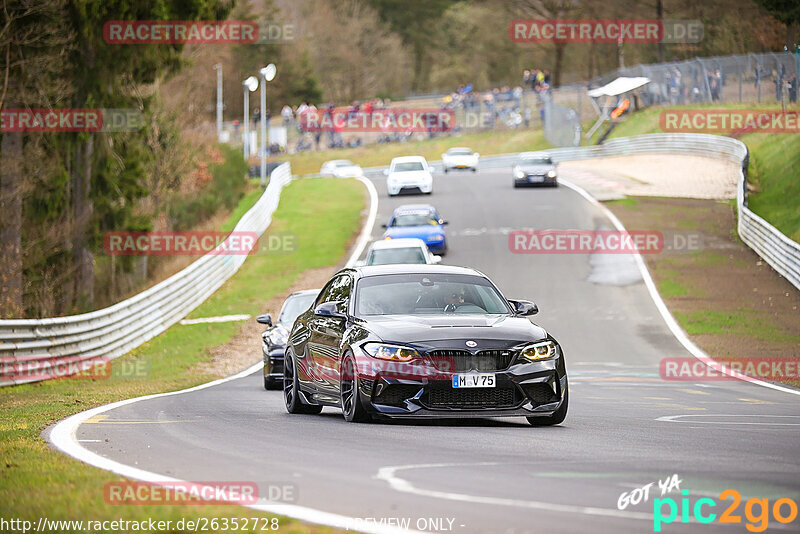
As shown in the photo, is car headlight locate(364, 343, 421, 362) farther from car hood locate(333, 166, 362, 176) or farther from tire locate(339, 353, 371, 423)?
car hood locate(333, 166, 362, 176)

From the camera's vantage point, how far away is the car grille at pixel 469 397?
33.0 ft

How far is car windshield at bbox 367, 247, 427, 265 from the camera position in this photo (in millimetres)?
27031

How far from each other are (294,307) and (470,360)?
374 inches

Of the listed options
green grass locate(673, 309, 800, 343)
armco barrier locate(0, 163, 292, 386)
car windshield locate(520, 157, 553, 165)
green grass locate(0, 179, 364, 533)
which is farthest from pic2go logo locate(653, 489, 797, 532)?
car windshield locate(520, 157, 553, 165)

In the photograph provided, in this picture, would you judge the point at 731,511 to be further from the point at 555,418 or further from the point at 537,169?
the point at 537,169

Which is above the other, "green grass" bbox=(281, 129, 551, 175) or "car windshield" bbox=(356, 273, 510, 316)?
"green grass" bbox=(281, 129, 551, 175)

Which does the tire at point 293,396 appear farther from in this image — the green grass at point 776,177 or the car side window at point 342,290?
the green grass at point 776,177

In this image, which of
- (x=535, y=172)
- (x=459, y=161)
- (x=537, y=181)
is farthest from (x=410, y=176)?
(x=459, y=161)

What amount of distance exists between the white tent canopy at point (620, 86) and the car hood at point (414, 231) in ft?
127

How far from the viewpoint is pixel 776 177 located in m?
43.9

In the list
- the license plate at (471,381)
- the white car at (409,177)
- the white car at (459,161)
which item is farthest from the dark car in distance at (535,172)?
the license plate at (471,381)

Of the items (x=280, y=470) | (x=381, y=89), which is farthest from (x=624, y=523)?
(x=381, y=89)

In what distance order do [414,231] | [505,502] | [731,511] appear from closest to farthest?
1. [731,511]
2. [505,502]
3. [414,231]

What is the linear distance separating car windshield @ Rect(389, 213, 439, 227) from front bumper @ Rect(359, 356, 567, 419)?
25.3 metres
